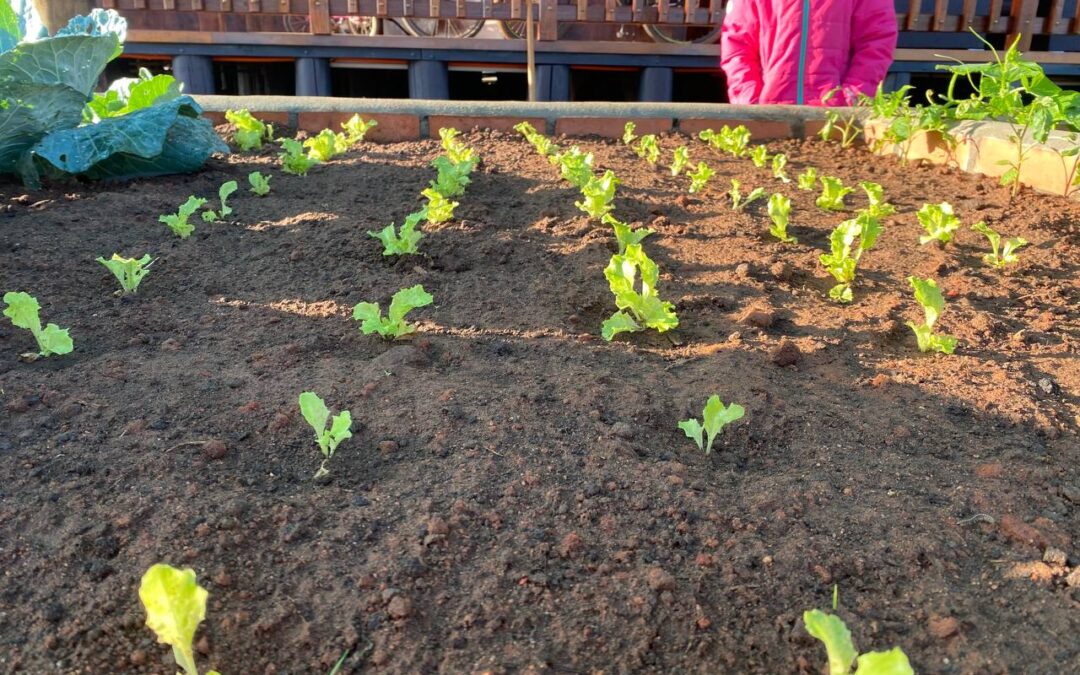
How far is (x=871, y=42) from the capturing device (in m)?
5.66

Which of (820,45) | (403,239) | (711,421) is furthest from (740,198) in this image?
(820,45)

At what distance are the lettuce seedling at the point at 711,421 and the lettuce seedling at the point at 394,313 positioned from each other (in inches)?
30.0

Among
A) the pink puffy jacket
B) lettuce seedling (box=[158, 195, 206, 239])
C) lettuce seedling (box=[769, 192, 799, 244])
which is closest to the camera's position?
lettuce seedling (box=[769, 192, 799, 244])

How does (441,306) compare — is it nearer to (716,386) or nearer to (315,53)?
(716,386)

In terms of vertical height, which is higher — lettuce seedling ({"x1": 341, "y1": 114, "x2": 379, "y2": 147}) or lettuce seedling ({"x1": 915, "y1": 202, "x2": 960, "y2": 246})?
lettuce seedling ({"x1": 341, "y1": 114, "x2": 379, "y2": 147})

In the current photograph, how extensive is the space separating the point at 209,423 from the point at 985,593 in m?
1.50

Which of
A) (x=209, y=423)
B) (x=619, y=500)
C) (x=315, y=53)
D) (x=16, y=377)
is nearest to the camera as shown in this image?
(x=619, y=500)

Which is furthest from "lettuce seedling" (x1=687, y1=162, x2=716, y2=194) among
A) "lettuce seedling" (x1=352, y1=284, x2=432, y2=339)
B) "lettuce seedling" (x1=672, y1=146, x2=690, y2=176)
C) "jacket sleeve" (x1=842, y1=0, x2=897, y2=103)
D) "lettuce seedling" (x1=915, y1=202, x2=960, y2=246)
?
"jacket sleeve" (x1=842, y1=0, x2=897, y2=103)

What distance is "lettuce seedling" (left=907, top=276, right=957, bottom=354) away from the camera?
2.15 m

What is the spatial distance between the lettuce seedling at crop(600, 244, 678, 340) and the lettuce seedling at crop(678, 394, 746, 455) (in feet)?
1.69

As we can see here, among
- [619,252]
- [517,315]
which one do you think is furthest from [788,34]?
[517,315]

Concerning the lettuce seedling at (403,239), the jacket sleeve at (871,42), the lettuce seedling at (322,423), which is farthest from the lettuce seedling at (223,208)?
the jacket sleeve at (871,42)

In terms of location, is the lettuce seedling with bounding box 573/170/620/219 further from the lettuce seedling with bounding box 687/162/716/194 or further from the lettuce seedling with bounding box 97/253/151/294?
the lettuce seedling with bounding box 97/253/151/294

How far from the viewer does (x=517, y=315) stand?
243 cm
